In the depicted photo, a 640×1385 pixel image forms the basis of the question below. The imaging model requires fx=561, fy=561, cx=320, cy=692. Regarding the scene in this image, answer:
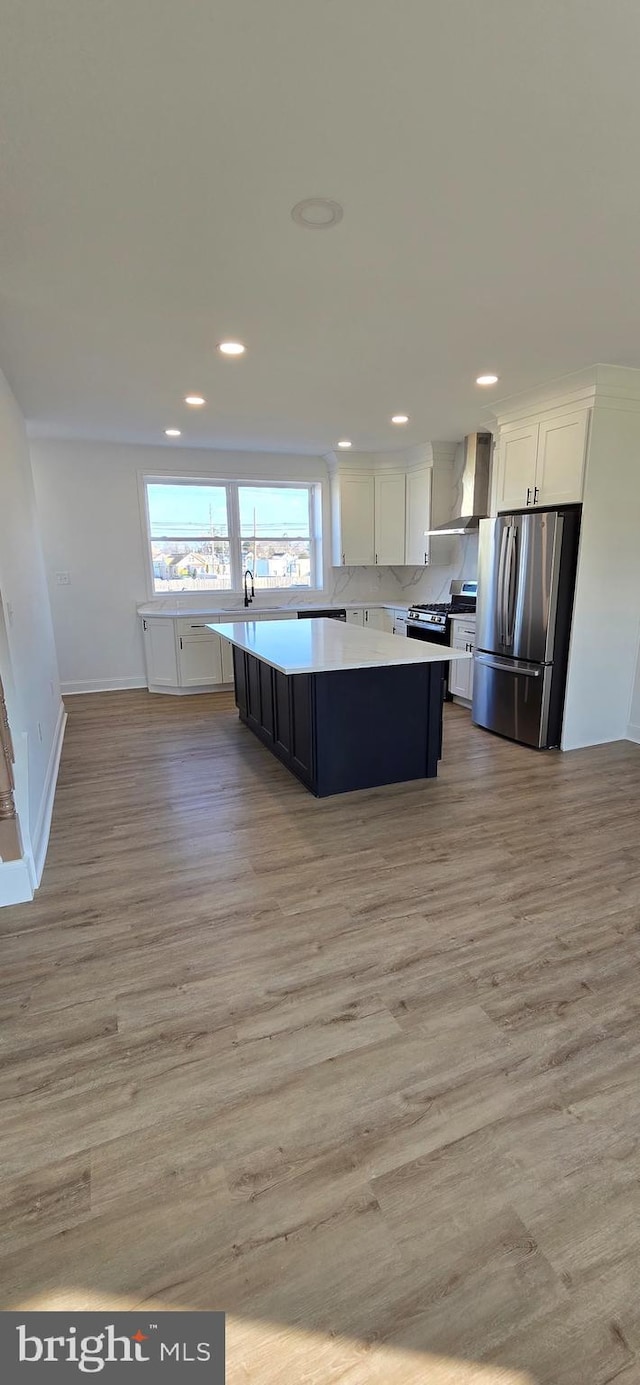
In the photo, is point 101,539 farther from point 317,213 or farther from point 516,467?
point 317,213

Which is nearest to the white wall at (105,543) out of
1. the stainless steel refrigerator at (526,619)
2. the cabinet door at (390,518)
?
the cabinet door at (390,518)

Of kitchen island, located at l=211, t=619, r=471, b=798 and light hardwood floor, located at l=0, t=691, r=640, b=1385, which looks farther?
kitchen island, located at l=211, t=619, r=471, b=798

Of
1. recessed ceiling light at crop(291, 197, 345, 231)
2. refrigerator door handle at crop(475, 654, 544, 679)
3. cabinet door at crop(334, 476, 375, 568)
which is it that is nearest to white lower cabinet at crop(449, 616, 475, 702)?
refrigerator door handle at crop(475, 654, 544, 679)

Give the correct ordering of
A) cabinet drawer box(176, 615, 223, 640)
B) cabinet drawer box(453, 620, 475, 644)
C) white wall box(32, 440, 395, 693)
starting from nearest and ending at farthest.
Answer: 1. cabinet drawer box(453, 620, 475, 644)
2. white wall box(32, 440, 395, 693)
3. cabinet drawer box(176, 615, 223, 640)

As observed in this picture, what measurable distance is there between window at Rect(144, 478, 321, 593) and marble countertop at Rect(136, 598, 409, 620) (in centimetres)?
22

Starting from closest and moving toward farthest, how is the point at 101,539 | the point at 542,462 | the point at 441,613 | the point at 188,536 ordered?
the point at 542,462, the point at 441,613, the point at 101,539, the point at 188,536

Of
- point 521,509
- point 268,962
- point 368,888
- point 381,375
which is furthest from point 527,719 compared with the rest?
point 268,962

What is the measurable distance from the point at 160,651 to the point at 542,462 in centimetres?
417

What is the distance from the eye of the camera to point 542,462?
416 cm

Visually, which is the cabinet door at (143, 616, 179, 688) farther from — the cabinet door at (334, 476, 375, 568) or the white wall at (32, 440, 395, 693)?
the cabinet door at (334, 476, 375, 568)

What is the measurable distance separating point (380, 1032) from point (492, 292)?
3050 millimetres

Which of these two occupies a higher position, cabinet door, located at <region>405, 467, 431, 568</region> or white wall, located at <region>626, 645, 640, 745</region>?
cabinet door, located at <region>405, 467, 431, 568</region>

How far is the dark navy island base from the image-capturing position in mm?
3391

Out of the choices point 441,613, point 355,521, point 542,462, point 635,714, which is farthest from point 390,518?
point 635,714
